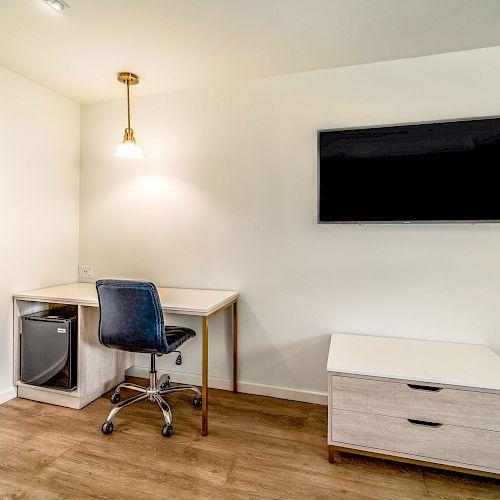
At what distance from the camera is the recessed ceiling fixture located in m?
1.66

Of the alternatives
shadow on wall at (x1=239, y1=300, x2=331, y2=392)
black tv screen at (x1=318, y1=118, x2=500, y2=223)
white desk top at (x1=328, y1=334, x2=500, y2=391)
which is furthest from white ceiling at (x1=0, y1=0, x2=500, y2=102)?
white desk top at (x1=328, y1=334, x2=500, y2=391)

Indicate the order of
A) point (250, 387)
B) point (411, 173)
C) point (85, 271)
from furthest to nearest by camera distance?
point (85, 271) < point (250, 387) < point (411, 173)

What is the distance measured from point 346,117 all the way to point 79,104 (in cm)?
238

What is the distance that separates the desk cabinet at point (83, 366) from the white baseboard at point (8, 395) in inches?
1.2

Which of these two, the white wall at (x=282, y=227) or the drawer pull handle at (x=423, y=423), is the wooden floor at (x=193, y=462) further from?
the white wall at (x=282, y=227)

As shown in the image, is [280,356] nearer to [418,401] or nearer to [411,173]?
[418,401]

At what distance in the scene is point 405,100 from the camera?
2213mm

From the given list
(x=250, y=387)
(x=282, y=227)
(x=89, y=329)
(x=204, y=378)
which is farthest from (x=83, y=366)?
(x=282, y=227)

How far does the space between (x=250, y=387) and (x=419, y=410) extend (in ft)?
4.19

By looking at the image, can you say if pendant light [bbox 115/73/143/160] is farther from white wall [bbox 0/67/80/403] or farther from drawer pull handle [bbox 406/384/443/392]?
drawer pull handle [bbox 406/384/443/392]

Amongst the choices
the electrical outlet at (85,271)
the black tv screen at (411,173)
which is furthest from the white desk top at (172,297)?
the black tv screen at (411,173)

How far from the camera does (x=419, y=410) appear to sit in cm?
167

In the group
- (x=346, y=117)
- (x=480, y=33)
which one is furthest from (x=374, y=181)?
(x=480, y=33)

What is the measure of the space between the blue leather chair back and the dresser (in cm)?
104
